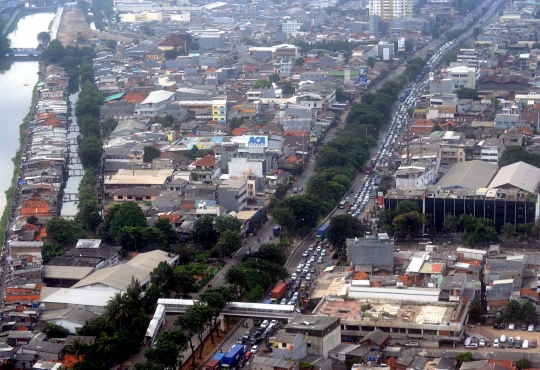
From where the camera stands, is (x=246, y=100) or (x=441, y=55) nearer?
(x=246, y=100)

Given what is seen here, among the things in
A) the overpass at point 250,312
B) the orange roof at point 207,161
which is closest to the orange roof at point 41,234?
the orange roof at point 207,161

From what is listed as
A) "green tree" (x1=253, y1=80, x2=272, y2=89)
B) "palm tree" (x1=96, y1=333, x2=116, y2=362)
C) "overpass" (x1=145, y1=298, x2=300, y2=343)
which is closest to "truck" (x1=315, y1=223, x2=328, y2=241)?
"overpass" (x1=145, y1=298, x2=300, y2=343)

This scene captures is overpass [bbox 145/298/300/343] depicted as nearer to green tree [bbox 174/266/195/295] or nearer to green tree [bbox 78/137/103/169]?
green tree [bbox 174/266/195/295]

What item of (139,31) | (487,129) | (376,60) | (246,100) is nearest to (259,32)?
(139,31)

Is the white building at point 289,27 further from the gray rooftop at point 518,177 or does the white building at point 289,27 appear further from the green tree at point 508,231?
the green tree at point 508,231

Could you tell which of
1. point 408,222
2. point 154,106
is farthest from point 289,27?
point 408,222

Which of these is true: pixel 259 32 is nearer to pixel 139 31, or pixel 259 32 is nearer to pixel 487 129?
pixel 139 31

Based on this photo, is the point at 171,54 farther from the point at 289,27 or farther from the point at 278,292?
the point at 278,292
